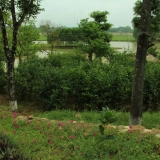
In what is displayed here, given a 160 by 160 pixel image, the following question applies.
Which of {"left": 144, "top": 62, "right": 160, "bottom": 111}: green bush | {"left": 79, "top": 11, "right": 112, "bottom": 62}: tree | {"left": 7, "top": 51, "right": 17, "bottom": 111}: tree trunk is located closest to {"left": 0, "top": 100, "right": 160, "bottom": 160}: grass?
{"left": 7, "top": 51, "right": 17, "bottom": 111}: tree trunk

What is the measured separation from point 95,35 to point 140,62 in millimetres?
10863

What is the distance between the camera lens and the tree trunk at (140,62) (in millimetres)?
3516

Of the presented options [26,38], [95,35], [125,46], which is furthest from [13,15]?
[125,46]

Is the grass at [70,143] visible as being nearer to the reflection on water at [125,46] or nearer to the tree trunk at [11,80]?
the tree trunk at [11,80]

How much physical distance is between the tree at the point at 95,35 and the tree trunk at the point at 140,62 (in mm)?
9868

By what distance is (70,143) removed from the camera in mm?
2973

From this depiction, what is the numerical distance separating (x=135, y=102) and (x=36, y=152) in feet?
6.37

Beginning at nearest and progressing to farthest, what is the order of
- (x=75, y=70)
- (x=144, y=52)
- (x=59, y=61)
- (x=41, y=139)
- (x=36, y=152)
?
(x=36, y=152) < (x=41, y=139) < (x=144, y=52) < (x=75, y=70) < (x=59, y=61)

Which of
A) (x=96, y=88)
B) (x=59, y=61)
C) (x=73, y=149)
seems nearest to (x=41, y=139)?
(x=73, y=149)

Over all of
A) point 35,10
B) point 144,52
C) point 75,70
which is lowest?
point 75,70

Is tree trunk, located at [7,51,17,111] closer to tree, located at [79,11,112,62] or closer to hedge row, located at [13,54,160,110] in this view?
hedge row, located at [13,54,160,110]

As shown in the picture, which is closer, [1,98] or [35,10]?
[35,10]

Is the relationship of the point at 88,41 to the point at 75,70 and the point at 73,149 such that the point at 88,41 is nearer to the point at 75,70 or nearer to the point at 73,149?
the point at 75,70

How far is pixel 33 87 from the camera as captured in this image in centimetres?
615
